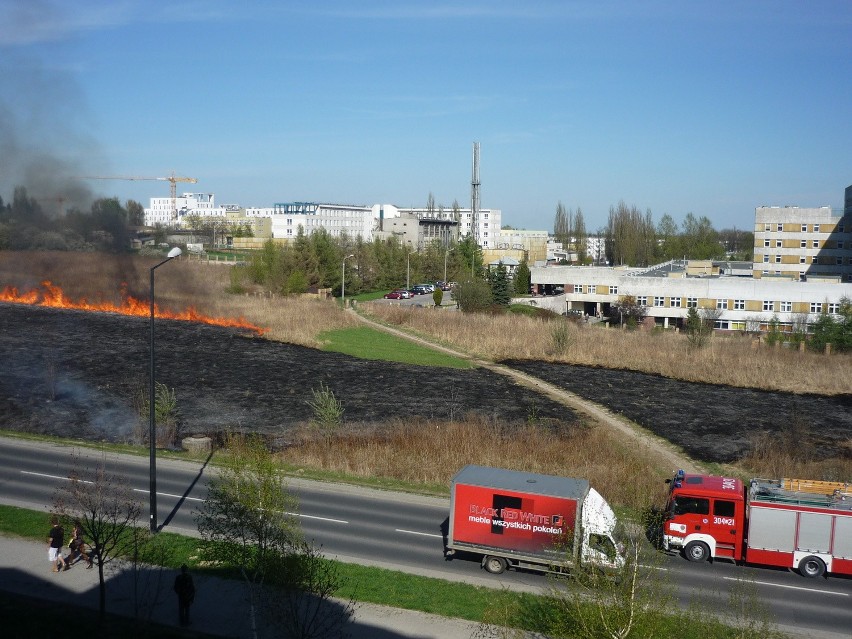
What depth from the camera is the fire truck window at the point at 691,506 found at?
18.6 metres

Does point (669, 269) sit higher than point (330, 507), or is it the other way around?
point (669, 269)

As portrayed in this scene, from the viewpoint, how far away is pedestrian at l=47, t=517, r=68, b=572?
15906 millimetres

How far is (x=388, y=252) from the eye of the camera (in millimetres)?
99500

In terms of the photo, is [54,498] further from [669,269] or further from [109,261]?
[669,269]

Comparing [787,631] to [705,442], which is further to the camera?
[705,442]

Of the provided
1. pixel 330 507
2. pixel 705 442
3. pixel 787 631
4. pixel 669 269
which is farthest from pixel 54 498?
pixel 669 269

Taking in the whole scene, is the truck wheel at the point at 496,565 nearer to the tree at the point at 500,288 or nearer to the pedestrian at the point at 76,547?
the pedestrian at the point at 76,547

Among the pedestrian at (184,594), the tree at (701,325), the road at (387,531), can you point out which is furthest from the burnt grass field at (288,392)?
the pedestrian at (184,594)

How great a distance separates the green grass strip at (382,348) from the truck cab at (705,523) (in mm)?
29971

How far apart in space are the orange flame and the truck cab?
41755 millimetres

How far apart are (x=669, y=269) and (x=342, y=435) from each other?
2378 inches

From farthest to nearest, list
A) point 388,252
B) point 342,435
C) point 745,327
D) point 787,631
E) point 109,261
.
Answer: point 388,252 → point 745,327 → point 109,261 → point 342,435 → point 787,631

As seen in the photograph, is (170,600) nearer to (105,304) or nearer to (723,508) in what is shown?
(723,508)

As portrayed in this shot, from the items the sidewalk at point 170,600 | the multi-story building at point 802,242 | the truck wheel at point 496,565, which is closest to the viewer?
the sidewalk at point 170,600
